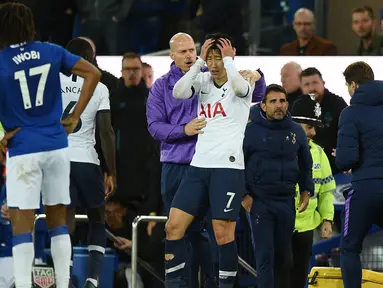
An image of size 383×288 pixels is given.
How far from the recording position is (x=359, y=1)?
15539mm

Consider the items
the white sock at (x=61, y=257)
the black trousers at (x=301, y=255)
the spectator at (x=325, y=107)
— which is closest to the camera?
the white sock at (x=61, y=257)

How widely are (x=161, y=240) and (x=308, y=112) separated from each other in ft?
6.64

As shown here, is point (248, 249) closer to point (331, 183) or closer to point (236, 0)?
point (331, 183)

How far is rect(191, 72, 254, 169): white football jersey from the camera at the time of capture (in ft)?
34.0

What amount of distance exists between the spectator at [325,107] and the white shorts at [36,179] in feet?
13.6

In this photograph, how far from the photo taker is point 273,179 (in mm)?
11156

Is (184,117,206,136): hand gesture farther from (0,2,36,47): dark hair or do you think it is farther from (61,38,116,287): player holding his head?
(0,2,36,47): dark hair

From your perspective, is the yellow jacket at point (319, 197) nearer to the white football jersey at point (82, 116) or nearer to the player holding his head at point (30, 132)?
the white football jersey at point (82, 116)

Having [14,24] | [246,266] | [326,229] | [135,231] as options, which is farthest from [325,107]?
[14,24]

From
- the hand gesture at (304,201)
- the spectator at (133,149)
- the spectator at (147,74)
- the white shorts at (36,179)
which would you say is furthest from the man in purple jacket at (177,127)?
the spectator at (147,74)

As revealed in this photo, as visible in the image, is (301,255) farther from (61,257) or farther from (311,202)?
(61,257)

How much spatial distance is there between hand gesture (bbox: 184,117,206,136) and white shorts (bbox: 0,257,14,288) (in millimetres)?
2704

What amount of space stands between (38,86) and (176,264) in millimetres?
1969

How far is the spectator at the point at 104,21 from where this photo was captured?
1598 cm
